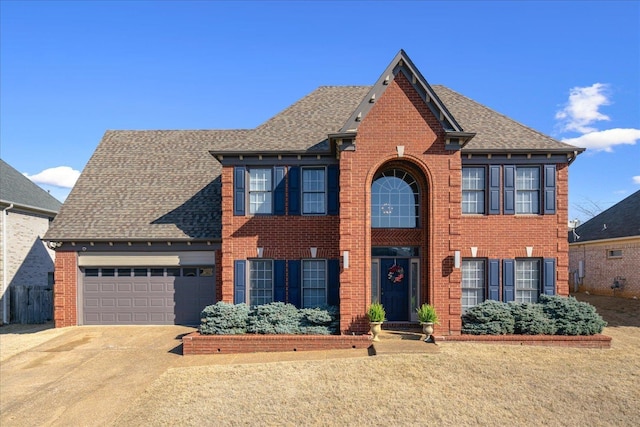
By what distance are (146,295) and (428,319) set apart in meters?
12.0

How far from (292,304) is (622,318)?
15.5m

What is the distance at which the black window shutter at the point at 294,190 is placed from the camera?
15.3 metres

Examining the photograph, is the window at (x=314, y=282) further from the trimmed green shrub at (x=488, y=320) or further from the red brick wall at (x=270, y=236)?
the trimmed green shrub at (x=488, y=320)

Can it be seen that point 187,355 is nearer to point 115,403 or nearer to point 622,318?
point 115,403

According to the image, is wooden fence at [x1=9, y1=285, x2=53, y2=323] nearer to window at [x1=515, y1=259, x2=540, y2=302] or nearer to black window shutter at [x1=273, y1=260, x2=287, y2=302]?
black window shutter at [x1=273, y1=260, x2=287, y2=302]

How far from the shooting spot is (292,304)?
48.6ft

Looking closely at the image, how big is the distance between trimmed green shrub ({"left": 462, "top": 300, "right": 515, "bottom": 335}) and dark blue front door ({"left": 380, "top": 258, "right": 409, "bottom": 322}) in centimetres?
224

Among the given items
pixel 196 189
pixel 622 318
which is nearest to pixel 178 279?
pixel 196 189

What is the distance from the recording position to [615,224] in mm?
25031

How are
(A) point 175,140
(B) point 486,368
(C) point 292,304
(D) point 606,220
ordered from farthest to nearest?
(D) point 606,220 < (A) point 175,140 < (C) point 292,304 < (B) point 486,368

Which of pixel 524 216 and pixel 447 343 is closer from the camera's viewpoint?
pixel 447 343

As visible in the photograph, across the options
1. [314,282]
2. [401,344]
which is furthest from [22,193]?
[401,344]

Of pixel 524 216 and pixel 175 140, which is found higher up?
pixel 175 140

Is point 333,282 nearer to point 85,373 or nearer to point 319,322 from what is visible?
point 319,322
